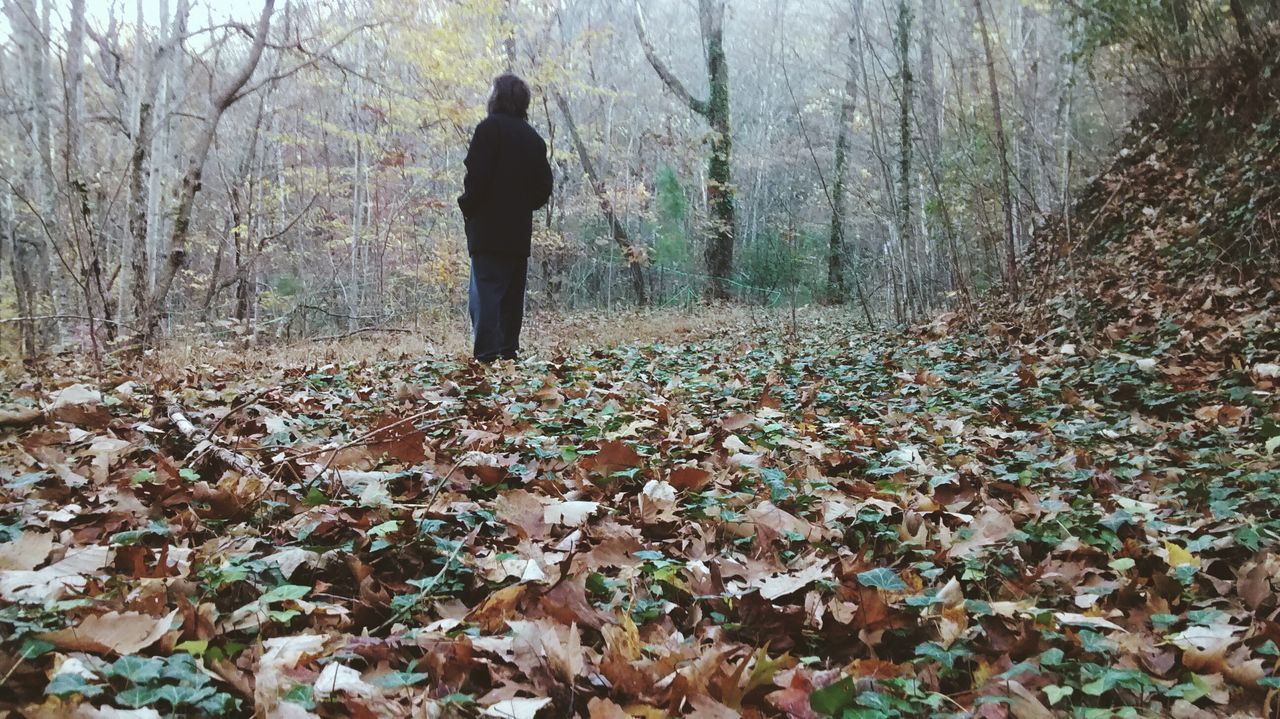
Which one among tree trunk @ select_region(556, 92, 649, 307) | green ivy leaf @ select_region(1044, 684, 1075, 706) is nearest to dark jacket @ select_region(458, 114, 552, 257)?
green ivy leaf @ select_region(1044, 684, 1075, 706)

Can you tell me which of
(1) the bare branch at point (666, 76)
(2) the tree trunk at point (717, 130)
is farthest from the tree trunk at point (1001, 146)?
(1) the bare branch at point (666, 76)

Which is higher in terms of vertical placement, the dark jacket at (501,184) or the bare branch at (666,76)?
the bare branch at (666,76)

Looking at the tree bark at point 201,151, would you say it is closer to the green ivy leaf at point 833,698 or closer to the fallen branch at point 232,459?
the fallen branch at point 232,459

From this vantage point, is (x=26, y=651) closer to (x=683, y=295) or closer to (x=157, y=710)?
(x=157, y=710)

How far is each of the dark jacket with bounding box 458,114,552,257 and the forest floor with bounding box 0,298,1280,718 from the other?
7.13ft

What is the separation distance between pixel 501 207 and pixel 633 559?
14.2 feet

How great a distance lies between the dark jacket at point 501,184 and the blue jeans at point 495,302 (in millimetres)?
91

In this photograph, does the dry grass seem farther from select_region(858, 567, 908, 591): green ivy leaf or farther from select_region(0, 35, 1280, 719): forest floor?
select_region(858, 567, 908, 591): green ivy leaf

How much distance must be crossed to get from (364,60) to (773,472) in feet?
50.0

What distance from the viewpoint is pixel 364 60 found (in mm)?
15211

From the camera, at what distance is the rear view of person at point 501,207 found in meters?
5.68

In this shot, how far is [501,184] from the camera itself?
5.79m

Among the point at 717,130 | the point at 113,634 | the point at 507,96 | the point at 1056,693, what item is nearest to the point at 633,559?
the point at 1056,693

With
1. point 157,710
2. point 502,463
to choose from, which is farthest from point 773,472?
point 157,710
